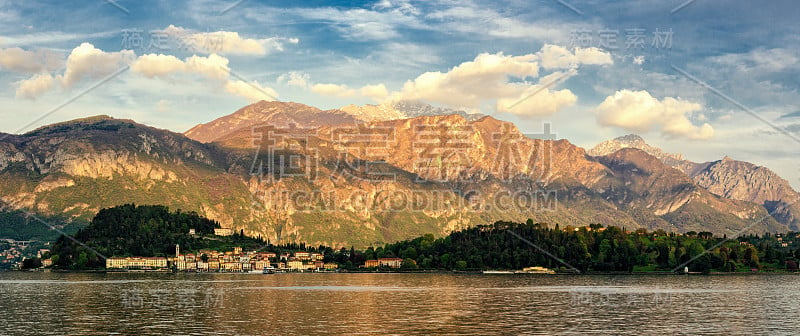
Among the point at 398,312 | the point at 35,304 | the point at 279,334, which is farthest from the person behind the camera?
the point at 35,304

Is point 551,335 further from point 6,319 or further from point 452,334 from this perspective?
point 6,319

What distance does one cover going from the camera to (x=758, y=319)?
9388cm

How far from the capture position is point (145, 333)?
76.1 meters

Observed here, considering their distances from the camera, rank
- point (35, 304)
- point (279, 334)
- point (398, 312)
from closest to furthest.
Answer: point (279, 334) < point (398, 312) < point (35, 304)

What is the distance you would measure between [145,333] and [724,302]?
91046 mm

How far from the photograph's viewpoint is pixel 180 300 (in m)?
122

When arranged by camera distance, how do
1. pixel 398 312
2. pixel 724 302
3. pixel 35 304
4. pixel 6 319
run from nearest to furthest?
pixel 6 319 < pixel 398 312 < pixel 35 304 < pixel 724 302

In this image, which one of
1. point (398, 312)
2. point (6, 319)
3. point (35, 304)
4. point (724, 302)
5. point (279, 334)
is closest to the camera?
point (279, 334)

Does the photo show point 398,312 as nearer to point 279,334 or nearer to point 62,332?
point 279,334

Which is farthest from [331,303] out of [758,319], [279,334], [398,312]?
[758,319]

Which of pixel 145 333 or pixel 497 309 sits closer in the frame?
pixel 145 333

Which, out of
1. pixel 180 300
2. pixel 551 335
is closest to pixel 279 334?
pixel 551 335

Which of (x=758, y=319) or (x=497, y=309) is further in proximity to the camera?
(x=497, y=309)

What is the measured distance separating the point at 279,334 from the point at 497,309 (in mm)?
39533
